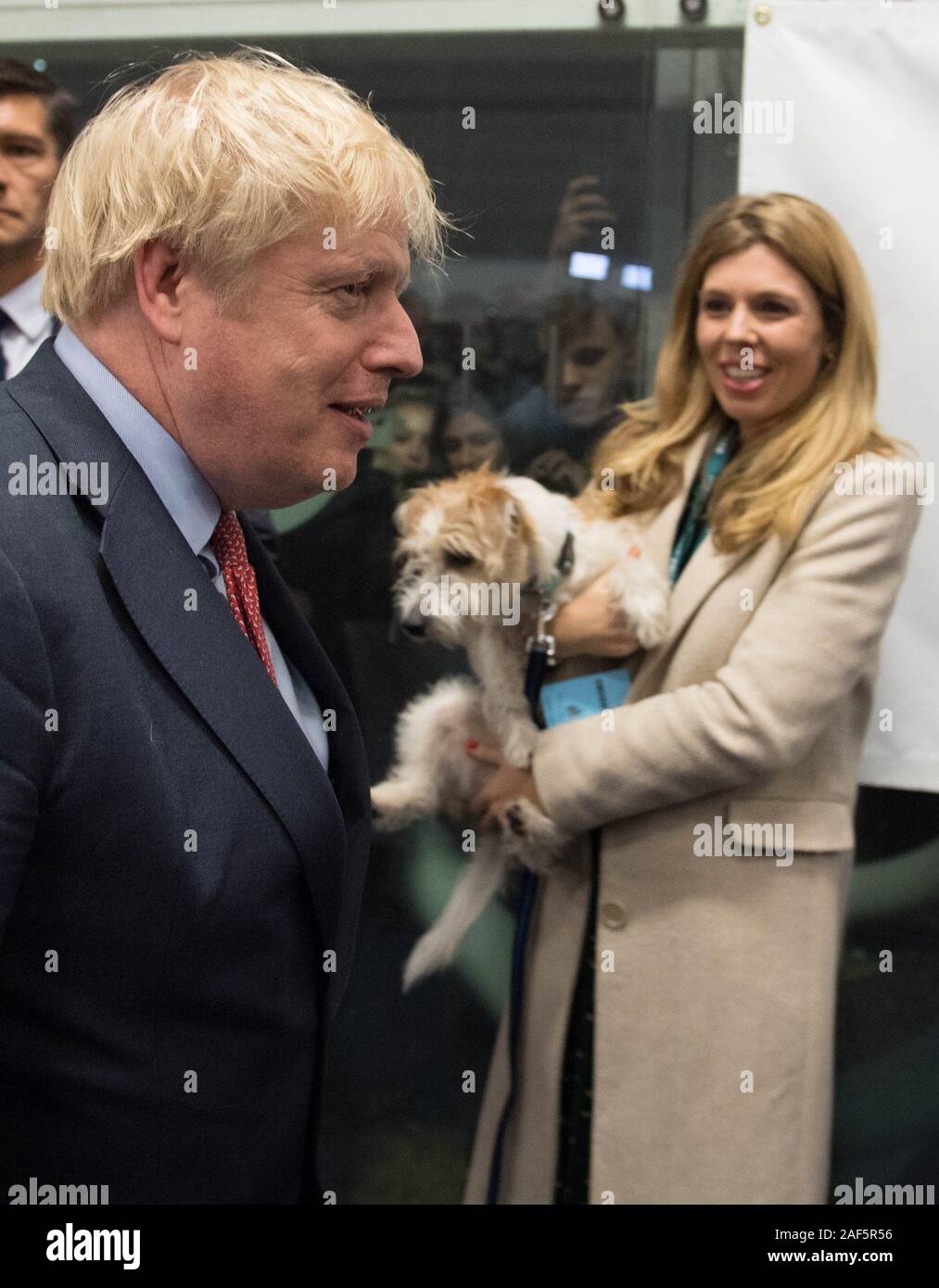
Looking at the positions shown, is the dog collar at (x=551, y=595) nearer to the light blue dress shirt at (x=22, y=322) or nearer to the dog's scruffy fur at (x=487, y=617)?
the dog's scruffy fur at (x=487, y=617)

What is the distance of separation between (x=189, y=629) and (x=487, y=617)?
2.99 ft

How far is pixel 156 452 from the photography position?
99cm

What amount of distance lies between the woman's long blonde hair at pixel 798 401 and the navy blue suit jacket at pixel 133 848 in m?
0.92

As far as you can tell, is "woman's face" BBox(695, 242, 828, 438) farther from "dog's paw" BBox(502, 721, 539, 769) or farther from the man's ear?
the man's ear

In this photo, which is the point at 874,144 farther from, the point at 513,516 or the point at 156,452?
the point at 156,452

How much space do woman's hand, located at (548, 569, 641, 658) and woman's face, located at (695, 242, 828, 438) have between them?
1.05ft

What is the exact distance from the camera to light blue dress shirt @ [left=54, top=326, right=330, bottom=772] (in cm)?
98

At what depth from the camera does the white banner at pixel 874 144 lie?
196cm

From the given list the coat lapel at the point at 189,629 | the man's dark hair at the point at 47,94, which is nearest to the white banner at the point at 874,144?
the man's dark hair at the point at 47,94

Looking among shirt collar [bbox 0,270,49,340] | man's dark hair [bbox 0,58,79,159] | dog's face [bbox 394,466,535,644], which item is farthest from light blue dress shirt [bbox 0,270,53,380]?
dog's face [bbox 394,466,535,644]

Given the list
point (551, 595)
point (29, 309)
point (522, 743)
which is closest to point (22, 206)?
point (29, 309)
